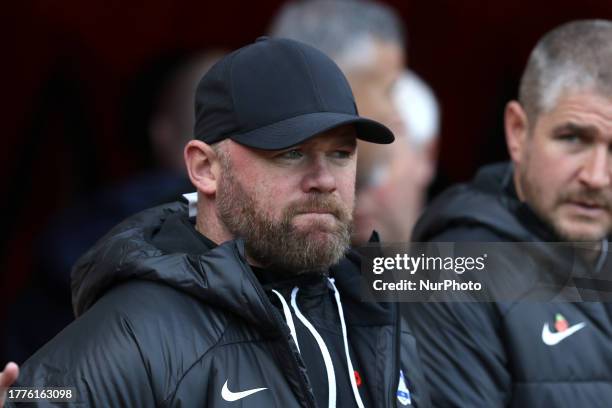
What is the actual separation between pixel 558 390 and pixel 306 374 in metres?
0.85

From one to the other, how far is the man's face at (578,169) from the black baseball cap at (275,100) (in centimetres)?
86

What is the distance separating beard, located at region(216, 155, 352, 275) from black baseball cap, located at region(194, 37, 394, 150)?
97mm

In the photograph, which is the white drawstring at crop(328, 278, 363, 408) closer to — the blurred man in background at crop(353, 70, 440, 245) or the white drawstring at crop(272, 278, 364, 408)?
the white drawstring at crop(272, 278, 364, 408)

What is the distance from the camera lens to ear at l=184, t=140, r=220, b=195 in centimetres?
284

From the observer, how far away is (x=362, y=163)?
15.3 feet

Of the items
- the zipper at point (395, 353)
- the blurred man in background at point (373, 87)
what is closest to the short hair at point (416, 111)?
the blurred man in background at point (373, 87)

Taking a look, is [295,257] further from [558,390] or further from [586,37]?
[586,37]

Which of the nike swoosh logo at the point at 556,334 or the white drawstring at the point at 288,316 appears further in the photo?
the nike swoosh logo at the point at 556,334

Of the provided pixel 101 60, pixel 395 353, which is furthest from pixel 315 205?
pixel 101 60

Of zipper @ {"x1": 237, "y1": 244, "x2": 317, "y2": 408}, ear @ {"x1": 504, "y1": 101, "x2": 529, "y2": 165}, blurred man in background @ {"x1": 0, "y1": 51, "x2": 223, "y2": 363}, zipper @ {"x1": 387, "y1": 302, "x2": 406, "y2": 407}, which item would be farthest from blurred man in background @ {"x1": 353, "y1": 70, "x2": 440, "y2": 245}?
zipper @ {"x1": 237, "y1": 244, "x2": 317, "y2": 408}

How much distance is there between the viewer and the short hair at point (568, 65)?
141 inches

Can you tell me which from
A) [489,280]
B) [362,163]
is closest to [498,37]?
[362,163]

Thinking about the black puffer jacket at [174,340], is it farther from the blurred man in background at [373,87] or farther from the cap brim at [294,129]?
the blurred man in background at [373,87]

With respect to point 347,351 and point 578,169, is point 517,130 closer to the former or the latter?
point 578,169
